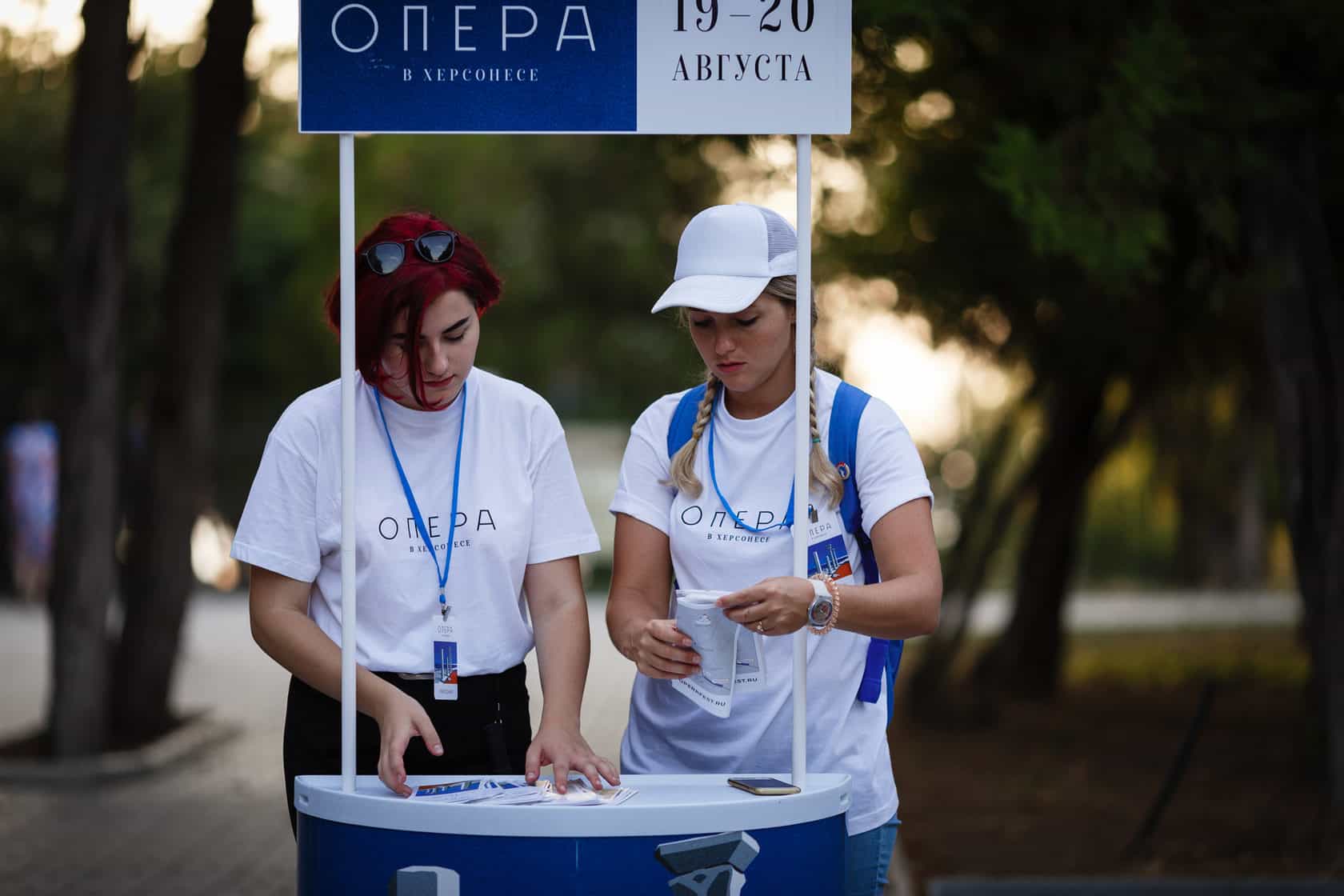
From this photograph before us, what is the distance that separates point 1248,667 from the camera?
15.5 metres

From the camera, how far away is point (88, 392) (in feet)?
31.2

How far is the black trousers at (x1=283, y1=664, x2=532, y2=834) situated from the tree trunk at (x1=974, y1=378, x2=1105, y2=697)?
355 inches

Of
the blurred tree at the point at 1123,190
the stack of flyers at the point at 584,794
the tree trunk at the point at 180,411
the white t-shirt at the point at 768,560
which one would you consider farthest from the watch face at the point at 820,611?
the tree trunk at the point at 180,411

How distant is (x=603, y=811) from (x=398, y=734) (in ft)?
1.36

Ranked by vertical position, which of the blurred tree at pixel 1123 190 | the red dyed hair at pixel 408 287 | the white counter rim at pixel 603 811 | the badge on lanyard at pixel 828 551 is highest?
the blurred tree at pixel 1123 190

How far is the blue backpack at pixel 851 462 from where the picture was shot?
11.0ft

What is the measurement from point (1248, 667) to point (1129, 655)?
230 cm

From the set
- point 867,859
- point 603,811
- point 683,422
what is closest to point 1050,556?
point 867,859

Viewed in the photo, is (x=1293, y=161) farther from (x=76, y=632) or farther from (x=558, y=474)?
(x=76, y=632)

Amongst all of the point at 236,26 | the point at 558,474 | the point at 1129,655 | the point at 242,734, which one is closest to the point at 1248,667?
the point at 1129,655

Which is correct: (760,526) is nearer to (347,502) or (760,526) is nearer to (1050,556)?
(347,502)

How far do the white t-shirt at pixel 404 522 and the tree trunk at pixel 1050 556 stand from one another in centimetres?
903

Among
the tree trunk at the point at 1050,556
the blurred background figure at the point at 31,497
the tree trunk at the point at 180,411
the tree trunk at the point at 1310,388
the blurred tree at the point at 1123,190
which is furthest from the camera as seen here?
the blurred background figure at the point at 31,497

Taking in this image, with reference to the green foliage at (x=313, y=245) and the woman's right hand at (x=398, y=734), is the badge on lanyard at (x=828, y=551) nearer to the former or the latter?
the woman's right hand at (x=398, y=734)
